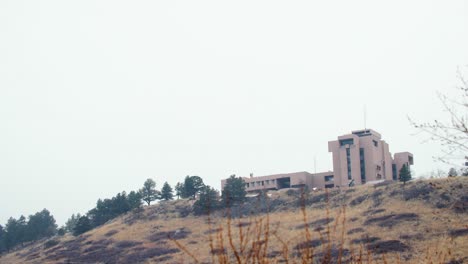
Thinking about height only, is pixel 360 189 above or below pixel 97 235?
above

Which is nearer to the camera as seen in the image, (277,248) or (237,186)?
(277,248)

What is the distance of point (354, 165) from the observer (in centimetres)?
7781

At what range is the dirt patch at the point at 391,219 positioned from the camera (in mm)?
44306

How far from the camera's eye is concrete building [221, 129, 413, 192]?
77.6 m

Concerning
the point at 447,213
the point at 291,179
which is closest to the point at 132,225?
the point at 291,179

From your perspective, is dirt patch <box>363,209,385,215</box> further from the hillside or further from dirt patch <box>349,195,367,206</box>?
dirt patch <box>349,195,367,206</box>

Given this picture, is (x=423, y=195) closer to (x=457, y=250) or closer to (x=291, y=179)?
(x=457, y=250)

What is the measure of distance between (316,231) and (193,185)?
39.2 meters

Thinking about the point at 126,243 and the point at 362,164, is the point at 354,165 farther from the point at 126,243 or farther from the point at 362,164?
the point at 126,243

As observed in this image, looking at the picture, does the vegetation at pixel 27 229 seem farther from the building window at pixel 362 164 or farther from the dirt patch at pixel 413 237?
the dirt patch at pixel 413 237

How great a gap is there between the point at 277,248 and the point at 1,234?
7190 centimetres

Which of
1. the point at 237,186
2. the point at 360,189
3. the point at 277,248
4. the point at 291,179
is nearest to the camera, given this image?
the point at 277,248

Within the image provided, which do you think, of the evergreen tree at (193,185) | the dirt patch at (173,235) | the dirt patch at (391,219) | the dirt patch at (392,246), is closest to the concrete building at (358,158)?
the evergreen tree at (193,185)

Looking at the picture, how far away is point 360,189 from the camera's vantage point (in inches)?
2564
